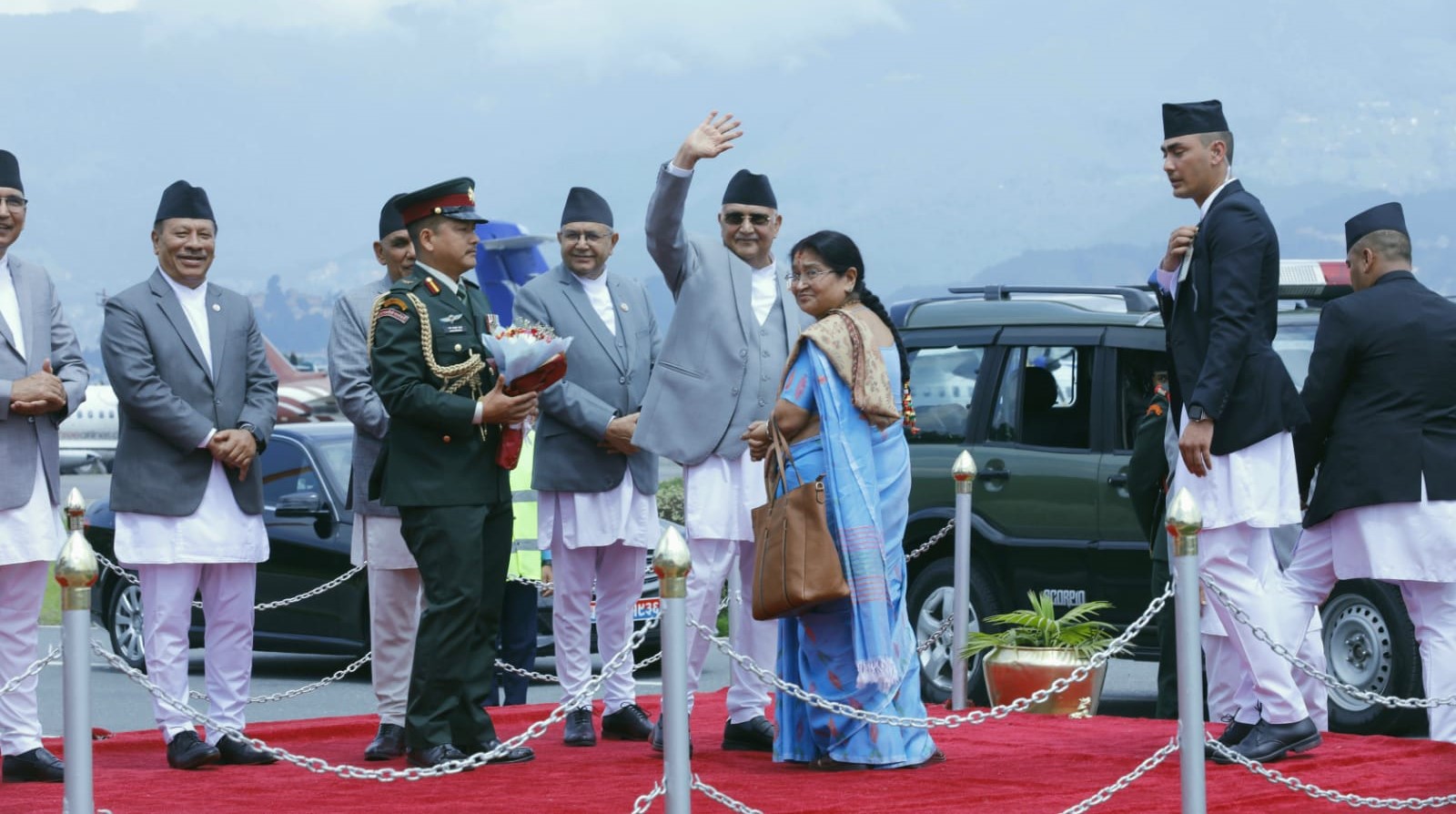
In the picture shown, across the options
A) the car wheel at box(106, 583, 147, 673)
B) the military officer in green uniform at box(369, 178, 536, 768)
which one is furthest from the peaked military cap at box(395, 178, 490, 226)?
the car wheel at box(106, 583, 147, 673)

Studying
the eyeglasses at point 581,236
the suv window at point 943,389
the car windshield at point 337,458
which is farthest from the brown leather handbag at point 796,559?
the car windshield at point 337,458

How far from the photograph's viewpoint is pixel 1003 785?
6930 millimetres

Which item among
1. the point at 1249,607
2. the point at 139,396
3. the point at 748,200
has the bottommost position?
the point at 1249,607

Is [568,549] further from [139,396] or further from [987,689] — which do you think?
[987,689]

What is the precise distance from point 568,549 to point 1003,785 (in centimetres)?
215

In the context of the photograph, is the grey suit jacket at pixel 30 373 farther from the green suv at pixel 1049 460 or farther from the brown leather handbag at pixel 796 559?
the green suv at pixel 1049 460

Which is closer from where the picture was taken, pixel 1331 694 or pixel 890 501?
pixel 890 501

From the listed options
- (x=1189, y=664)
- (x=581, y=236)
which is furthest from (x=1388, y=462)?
(x=581, y=236)

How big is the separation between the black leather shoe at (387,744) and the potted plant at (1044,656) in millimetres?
3032

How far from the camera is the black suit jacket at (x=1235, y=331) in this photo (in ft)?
22.8

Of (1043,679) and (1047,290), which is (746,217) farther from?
(1047,290)

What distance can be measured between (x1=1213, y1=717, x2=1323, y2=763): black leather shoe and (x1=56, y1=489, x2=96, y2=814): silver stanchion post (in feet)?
12.5

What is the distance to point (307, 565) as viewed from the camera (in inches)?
497

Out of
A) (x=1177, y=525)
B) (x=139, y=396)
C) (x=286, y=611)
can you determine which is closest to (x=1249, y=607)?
(x=1177, y=525)
